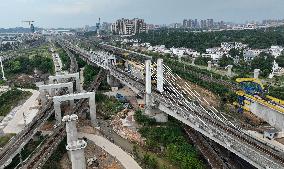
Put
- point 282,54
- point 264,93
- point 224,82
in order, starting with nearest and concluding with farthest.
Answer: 1. point 264,93
2. point 224,82
3. point 282,54

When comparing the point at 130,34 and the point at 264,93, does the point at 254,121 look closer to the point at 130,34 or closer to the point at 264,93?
the point at 264,93

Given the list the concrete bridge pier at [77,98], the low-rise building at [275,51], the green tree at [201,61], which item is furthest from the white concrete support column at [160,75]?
the low-rise building at [275,51]

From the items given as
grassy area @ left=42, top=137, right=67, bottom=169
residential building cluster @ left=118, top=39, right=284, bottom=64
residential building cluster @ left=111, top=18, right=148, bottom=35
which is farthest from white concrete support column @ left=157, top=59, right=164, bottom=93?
residential building cluster @ left=111, top=18, right=148, bottom=35

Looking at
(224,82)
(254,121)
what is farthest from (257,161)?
(224,82)

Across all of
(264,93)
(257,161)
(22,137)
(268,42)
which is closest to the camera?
(257,161)

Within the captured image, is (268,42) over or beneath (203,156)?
over

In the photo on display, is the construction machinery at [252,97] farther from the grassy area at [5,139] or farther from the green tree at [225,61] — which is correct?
the green tree at [225,61]
